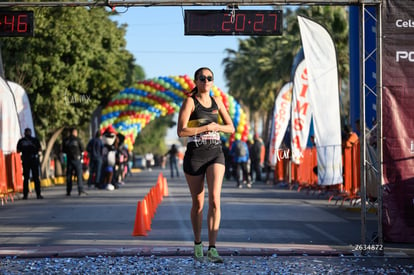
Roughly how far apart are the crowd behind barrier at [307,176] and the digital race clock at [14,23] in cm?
Result: 429

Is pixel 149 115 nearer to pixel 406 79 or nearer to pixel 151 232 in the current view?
pixel 151 232

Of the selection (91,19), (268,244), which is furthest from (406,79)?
(91,19)

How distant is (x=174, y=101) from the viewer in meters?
41.2

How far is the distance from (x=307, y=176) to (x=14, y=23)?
1565cm

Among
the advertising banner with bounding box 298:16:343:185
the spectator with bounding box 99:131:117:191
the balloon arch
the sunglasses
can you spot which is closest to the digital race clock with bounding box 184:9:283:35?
the sunglasses

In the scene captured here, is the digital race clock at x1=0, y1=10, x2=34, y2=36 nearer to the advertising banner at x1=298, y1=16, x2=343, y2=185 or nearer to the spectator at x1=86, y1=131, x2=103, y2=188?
the advertising banner at x1=298, y1=16, x2=343, y2=185

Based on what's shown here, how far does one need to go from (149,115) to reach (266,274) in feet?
109

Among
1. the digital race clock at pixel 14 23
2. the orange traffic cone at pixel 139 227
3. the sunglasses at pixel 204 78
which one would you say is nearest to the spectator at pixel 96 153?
the orange traffic cone at pixel 139 227

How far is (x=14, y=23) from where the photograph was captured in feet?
40.0

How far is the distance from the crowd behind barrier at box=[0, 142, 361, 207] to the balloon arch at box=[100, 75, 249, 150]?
32.1 ft

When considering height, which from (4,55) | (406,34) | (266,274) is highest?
(4,55)

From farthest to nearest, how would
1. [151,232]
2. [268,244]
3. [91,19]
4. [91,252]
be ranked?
[91,19], [151,232], [268,244], [91,252]

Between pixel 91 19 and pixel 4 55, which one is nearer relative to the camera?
pixel 4 55

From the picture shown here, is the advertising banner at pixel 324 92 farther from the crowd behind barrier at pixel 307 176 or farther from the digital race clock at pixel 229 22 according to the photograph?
the digital race clock at pixel 229 22
